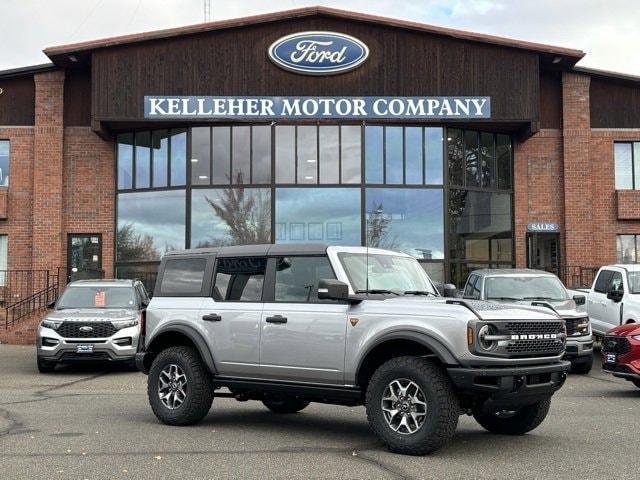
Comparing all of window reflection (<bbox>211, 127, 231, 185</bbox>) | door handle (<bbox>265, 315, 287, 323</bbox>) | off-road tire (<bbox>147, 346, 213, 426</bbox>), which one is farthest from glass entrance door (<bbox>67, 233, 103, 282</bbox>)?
door handle (<bbox>265, 315, 287, 323</bbox>)

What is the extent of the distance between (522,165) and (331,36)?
6895 mm

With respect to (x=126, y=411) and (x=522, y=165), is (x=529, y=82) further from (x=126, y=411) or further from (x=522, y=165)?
(x=126, y=411)

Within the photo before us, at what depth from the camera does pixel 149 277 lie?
22.2 metres

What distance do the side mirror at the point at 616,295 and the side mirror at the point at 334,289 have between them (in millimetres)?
8497

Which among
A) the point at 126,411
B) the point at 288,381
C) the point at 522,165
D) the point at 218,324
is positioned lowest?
the point at 126,411

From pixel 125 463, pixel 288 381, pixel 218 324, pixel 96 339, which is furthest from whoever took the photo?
pixel 96 339

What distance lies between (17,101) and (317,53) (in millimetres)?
9123

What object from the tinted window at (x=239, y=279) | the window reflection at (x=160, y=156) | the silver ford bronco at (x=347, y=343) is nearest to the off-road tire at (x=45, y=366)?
the silver ford bronco at (x=347, y=343)

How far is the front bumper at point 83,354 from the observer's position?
13961 mm

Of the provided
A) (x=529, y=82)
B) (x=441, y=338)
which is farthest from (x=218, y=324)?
(x=529, y=82)

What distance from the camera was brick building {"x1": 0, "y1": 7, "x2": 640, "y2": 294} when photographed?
21516 millimetres

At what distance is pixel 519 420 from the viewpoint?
25.8ft

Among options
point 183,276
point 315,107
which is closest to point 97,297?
point 183,276

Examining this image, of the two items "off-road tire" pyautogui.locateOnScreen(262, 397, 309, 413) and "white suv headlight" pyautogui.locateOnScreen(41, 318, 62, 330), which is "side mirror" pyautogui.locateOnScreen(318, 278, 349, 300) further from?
"white suv headlight" pyautogui.locateOnScreen(41, 318, 62, 330)
